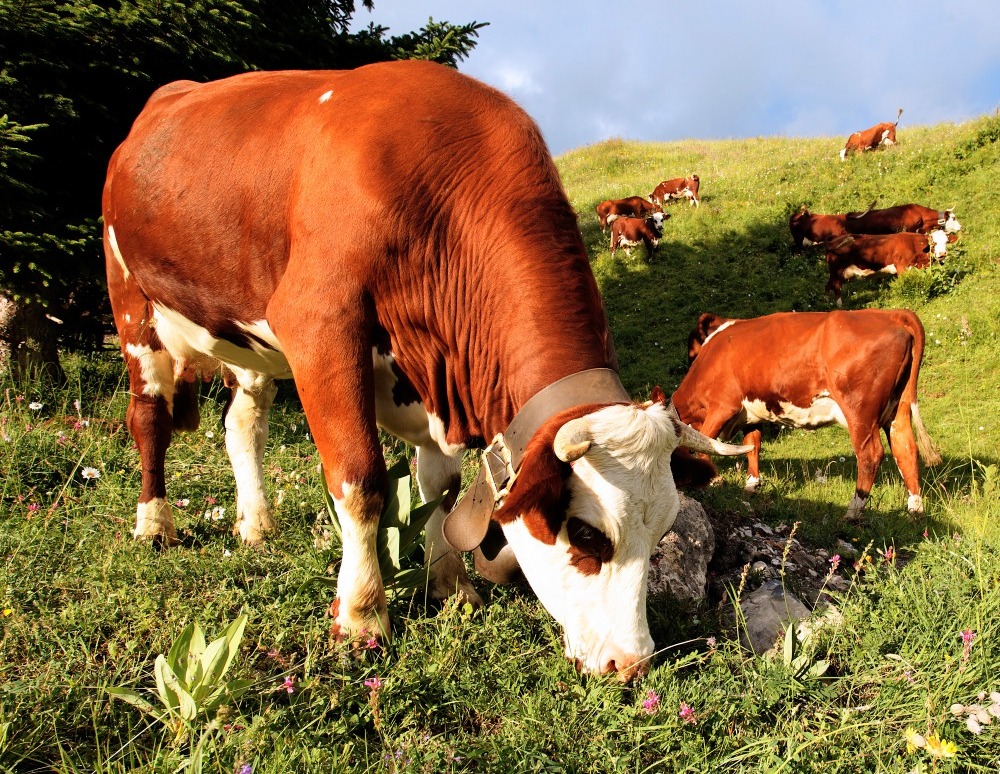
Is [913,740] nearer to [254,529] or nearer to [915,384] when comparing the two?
[254,529]

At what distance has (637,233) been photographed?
18.5m

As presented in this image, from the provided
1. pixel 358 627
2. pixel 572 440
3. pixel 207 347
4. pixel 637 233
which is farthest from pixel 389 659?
pixel 637 233

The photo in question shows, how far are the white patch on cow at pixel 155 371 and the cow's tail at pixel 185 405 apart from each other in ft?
0.13

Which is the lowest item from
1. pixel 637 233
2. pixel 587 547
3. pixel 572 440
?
pixel 637 233

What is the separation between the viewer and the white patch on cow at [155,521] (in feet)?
13.3

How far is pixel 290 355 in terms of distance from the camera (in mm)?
3121

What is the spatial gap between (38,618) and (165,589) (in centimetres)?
50

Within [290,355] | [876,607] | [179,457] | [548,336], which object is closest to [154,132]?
[290,355]

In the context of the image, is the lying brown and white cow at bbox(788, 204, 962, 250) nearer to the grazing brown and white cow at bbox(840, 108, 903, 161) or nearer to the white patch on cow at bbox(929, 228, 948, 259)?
the white patch on cow at bbox(929, 228, 948, 259)

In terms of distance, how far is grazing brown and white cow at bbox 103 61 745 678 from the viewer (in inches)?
105

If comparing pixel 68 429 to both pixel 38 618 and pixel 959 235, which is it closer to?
pixel 38 618

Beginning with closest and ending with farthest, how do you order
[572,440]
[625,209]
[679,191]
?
[572,440], [625,209], [679,191]

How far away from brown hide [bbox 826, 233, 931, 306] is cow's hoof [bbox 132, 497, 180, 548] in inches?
554

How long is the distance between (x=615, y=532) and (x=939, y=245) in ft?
49.9
